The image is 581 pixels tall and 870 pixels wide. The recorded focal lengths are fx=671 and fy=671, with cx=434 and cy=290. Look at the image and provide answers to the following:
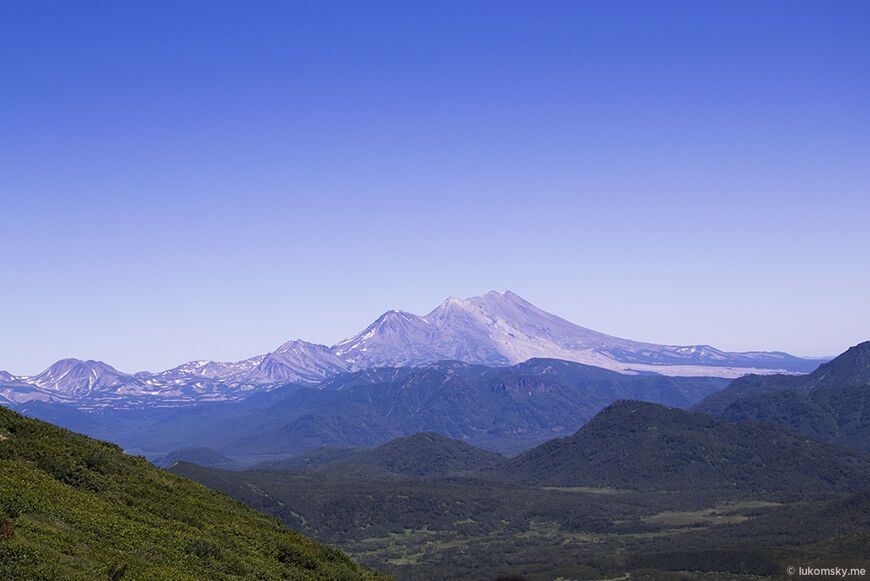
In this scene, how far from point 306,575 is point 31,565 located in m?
24.6

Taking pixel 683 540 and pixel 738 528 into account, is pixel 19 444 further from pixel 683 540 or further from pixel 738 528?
pixel 738 528

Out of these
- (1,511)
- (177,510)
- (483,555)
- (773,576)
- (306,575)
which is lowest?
(483,555)

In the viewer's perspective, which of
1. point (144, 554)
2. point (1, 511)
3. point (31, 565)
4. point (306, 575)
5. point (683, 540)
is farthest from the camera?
point (683, 540)

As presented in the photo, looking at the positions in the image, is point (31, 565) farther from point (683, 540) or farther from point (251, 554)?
point (683, 540)

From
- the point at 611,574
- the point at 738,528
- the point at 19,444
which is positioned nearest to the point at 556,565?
the point at 611,574

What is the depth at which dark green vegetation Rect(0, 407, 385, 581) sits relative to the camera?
3102 centimetres

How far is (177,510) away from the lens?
49594 millimetres

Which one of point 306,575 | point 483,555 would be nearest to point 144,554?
point 306,575

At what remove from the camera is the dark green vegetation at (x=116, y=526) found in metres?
31.0

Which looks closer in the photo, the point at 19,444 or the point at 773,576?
the point at 19,444

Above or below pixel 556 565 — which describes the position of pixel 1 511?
above

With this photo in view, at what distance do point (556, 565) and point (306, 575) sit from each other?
447 feet

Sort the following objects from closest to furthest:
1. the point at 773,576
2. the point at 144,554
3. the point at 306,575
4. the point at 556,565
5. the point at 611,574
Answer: the point at 144,554
the point at 306,575
the point at 773,576
the point at 611,574
the point at 556,565

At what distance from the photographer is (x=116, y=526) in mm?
38312
